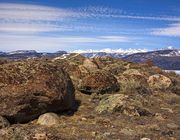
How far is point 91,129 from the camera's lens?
15.9 meters

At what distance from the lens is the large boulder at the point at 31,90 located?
1619 centimetres

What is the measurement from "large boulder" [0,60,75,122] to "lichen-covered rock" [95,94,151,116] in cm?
172

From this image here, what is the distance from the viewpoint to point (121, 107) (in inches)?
755

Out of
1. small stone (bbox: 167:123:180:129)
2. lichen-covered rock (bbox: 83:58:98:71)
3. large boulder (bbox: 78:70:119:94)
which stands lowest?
small stone (bbox: 167:123:180:129)

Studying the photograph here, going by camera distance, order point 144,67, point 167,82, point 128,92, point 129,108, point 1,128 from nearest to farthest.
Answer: point 1,128, point 129,108, point 128,92, point 167,82, point 144,67

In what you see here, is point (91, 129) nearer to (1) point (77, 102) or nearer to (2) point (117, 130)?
(2) point (117, 130)

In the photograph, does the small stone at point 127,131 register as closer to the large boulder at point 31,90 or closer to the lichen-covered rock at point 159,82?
the large boulder at point 31,90

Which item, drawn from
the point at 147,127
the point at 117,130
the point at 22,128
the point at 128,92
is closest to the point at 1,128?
the point at 22,128

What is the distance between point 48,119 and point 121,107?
13.7ft

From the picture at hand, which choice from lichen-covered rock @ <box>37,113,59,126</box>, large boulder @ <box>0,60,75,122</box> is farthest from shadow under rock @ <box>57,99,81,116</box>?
lichen-covered rock @ <box>37,113,59,126</box>

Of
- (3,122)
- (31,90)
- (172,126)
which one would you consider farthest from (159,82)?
(3,122)

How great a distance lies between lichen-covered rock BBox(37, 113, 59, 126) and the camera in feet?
53.7

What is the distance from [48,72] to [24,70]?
111 cm

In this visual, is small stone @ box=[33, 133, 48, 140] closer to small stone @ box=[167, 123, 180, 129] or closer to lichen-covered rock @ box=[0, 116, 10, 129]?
lichen-covered rock @ box=[0, 116, 10, 129]
